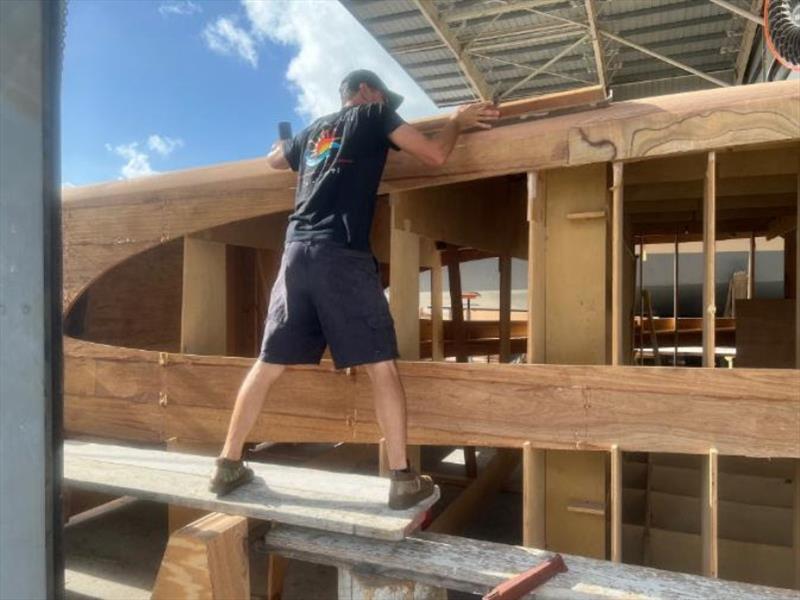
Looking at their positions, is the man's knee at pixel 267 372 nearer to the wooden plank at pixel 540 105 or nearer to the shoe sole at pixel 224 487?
the shoe sole at pixel 224 487

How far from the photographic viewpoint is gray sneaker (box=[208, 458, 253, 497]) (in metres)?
2.52

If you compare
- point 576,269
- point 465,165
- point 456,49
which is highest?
point 456,49

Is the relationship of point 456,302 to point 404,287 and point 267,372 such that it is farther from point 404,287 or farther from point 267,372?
point 267,372

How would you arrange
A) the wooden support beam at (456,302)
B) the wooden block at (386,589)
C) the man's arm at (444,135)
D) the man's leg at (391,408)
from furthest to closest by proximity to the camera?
the wooden support beam at (456,302)
the man's arm at (444,135)
the man's leg at (391,408)
the wooden block at (386,589)

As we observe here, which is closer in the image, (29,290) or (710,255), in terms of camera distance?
(29,290)

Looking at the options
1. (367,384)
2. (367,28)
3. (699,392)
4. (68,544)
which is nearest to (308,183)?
(367,384)

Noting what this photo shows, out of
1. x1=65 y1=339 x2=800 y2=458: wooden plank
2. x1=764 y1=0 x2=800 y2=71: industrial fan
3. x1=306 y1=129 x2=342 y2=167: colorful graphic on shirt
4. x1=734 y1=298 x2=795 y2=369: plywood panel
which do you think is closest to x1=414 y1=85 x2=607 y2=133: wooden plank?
x1=306 y1=129 x2=342 y2=167: colorful graphic on shirt

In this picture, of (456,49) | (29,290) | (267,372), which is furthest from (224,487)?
(456,49)

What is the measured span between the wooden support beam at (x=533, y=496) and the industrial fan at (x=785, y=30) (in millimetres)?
3590

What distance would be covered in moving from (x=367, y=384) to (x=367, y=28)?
8071 mm

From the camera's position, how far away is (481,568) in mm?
2150

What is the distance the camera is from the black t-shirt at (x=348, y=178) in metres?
2.47

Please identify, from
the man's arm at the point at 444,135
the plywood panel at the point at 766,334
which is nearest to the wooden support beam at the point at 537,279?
the man's arm at the point at 444,135

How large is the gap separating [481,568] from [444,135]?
1811mm
